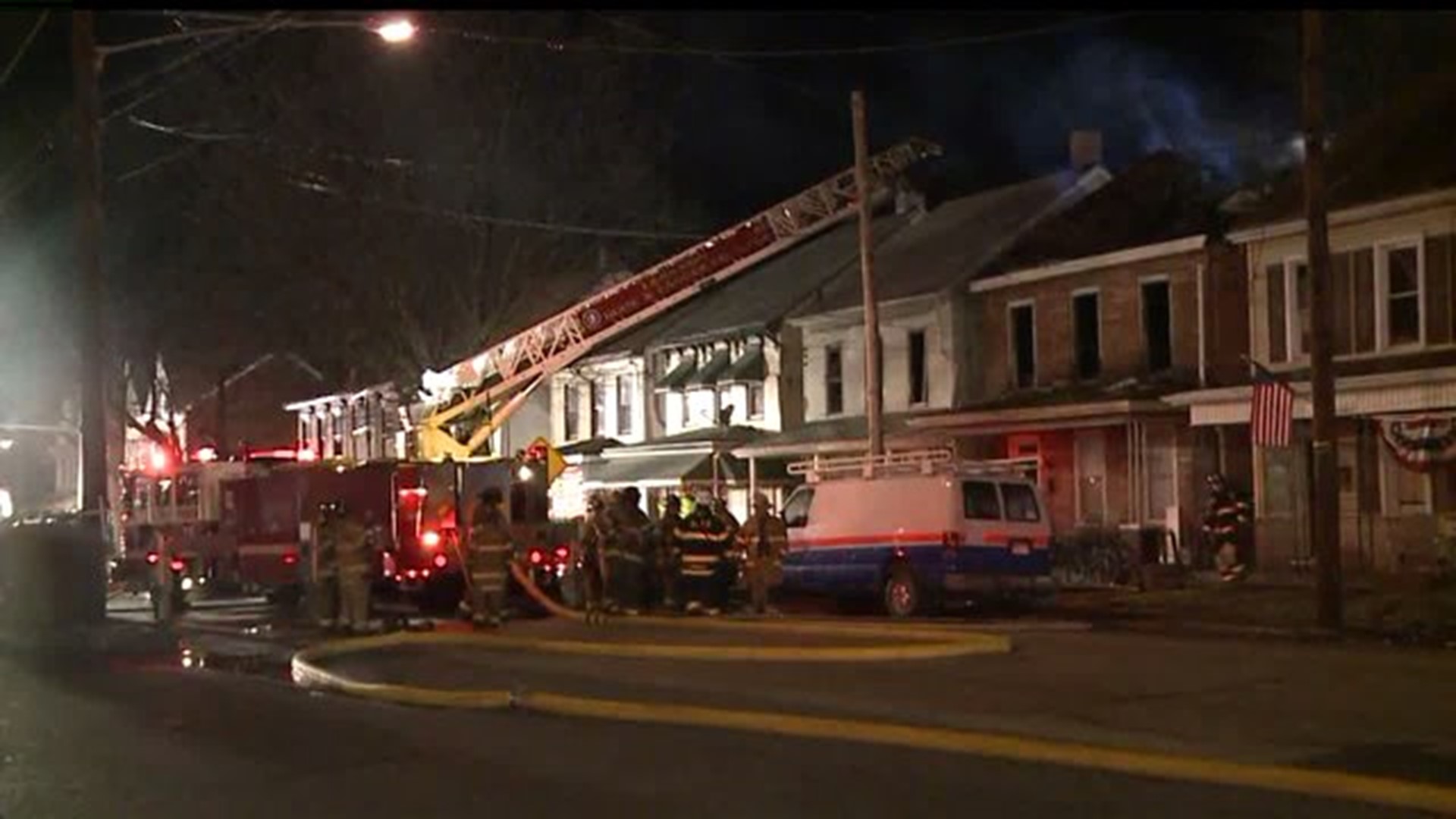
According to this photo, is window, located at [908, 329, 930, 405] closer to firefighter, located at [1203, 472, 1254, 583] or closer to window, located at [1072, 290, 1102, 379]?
window, located at [1072, 290, 1102, 379]

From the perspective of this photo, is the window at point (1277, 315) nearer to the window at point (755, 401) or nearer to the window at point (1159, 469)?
the window at point (1159, 469)

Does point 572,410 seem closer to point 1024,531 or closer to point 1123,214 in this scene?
point 1123,214

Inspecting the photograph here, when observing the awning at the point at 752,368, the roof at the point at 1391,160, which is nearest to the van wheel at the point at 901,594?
the roof at the point at 1391,160

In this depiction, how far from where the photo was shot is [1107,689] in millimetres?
13047

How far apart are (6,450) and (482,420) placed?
4475 centimetres

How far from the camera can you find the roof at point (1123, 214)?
3481cm

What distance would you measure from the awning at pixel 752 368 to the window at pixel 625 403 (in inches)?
202

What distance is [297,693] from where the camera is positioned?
15.2 meters

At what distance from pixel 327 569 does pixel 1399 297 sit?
15569mm

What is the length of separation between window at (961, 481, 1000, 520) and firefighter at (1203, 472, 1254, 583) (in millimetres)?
4827

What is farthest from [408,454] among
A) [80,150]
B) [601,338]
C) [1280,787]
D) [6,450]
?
[6,450]

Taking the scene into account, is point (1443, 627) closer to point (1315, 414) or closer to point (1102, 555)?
point (1315, 414)

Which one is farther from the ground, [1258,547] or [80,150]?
[80,150]

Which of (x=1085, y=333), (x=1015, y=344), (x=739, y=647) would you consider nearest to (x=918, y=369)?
(x=1015, y=344)
